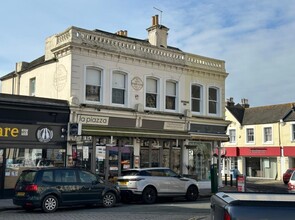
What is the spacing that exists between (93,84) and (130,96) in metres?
2.31

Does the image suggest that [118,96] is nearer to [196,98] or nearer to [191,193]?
[196,98]

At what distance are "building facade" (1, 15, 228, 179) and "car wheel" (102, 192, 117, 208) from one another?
4.25 meters

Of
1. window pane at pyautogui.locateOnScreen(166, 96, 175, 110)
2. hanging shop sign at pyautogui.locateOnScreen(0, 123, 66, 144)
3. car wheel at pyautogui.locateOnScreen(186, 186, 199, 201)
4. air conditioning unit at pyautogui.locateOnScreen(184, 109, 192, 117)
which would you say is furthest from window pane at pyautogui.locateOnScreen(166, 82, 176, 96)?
hanging shop sign at pyautogui.locateOnScreen(0, 123, 66, 144)

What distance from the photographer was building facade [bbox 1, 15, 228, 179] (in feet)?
65.9

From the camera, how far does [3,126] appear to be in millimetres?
17828

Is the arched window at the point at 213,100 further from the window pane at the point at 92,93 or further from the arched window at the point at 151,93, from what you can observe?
the window pane at the point at 92,93

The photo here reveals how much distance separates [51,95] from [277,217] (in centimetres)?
1803

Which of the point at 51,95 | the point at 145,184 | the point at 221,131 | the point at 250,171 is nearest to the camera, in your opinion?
the point at 145,184

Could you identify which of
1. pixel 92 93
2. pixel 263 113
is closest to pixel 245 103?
pixel 263 113

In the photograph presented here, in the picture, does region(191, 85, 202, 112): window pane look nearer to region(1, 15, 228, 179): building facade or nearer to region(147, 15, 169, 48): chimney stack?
region(1, 15, 228, 179): building facade

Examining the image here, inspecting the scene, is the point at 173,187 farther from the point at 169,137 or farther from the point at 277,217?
the point at 277,217

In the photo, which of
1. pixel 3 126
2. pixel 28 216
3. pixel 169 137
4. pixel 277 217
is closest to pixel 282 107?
pixel 169 137

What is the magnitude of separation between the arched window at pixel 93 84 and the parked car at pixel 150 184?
4869 mm

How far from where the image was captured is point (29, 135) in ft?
61.0
